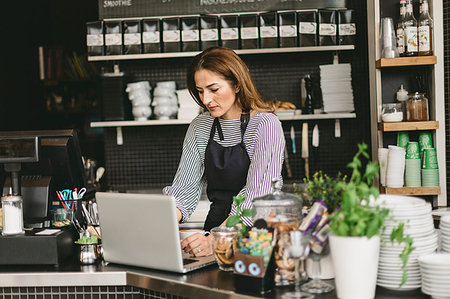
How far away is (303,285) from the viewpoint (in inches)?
65.1

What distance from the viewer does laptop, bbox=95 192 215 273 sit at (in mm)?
1774

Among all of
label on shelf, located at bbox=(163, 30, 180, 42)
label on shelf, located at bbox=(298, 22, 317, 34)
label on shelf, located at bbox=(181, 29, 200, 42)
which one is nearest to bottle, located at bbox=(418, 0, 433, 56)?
label on shelf, located at bbox=(298, 22, 317, 34)

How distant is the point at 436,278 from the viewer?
5.01 feet

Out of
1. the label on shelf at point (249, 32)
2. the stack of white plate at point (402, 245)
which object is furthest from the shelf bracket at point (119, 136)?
the stack of white plate at point (402, 245)

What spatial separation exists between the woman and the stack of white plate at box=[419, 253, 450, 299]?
763 millimetres

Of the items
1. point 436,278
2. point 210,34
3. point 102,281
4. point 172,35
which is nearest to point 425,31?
point 210,34

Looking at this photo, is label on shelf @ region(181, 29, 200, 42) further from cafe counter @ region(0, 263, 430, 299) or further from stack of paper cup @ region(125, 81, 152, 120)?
cafe counter @ region(0, 263, 430, 299)

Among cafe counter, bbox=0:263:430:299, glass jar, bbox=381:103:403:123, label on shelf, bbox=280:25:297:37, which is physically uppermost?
label on shelf, bbox=280:25:297:37

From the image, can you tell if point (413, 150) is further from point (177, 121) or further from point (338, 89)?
point (177, 121)

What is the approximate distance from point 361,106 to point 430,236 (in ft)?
9.57

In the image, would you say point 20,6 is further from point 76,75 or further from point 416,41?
point 416,41

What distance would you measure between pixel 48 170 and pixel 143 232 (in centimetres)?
82

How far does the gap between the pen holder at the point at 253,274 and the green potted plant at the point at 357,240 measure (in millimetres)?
195

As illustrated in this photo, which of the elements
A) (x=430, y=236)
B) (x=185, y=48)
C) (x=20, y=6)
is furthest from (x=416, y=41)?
(x=20, y=6)
